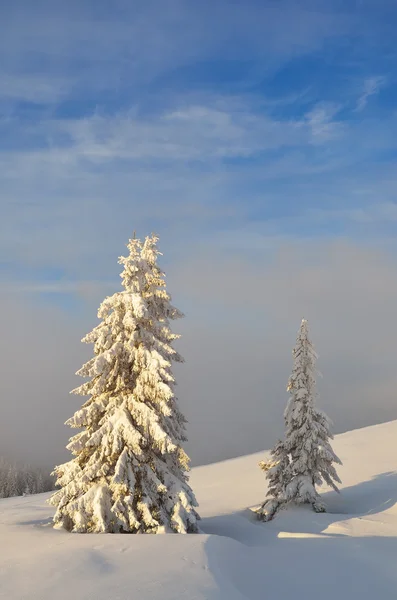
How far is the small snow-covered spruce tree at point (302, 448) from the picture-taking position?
28.0m

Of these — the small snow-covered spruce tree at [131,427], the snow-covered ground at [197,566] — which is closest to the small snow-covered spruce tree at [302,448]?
the snow-covered ground at [197,566]

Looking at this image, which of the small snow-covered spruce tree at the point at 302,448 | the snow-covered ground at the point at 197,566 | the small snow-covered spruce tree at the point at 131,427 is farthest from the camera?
the small snow-covered spruce tree at the point at 302,448

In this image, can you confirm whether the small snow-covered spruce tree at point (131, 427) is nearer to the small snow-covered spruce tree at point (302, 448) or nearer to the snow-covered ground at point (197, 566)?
the snow-covered ground at point (197, 566)

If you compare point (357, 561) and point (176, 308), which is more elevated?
point (176, 308)

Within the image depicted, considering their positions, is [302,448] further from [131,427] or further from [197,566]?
[197,566]

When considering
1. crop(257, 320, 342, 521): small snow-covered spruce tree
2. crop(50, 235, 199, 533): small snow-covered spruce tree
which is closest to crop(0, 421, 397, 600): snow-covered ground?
crop(50, 235, 199, 533): small snow-covered spruce tree

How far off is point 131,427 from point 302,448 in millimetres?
14167

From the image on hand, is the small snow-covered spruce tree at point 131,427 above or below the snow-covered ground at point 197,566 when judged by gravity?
above

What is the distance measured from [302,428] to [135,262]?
15390 mm

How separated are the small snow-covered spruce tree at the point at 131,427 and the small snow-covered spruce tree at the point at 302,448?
33.9 ft

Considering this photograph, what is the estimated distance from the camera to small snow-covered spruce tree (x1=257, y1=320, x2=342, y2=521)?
2795cm

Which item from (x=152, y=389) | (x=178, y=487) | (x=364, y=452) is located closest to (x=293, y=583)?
(x=178, y=487)

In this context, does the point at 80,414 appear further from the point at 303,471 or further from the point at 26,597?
the point at 303,471

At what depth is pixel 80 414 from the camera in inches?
743
